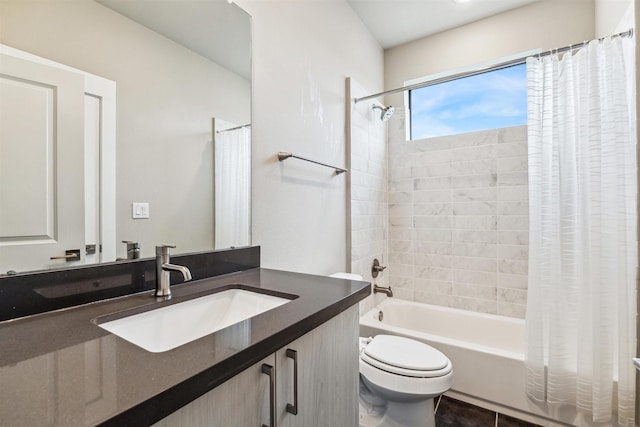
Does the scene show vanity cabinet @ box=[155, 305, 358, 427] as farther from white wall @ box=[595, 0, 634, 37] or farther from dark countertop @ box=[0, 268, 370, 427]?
white wall @ box=[595, 0, 634, 37]

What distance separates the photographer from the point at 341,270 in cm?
206

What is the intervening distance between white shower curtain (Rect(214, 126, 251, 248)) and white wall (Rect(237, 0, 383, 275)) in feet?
0.16

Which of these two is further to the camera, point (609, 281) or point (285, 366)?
point (609, 281)

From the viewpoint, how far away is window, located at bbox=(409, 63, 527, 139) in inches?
91.6

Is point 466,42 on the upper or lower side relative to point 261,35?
upper

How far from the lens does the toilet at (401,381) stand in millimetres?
1364

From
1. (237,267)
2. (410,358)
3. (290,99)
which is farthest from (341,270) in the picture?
(290,99)

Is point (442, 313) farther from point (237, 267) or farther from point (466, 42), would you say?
point (466, 42)

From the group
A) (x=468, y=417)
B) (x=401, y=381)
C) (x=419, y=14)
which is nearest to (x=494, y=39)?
(x=419, y=14)

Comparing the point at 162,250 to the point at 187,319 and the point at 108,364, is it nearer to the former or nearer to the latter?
the point at 187,319

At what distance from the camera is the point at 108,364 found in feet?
1.60

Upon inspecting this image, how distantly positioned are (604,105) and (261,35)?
5.80ft

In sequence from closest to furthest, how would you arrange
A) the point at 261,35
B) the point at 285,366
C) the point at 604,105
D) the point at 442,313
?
the point at 285,366 → the point at 261,35 → the point at 604,105 → the point at 442,313

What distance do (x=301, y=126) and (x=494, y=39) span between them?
6.16 feet
